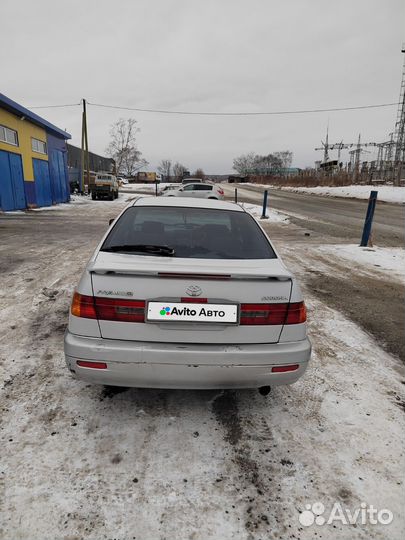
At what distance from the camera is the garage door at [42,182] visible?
1882 centimetres

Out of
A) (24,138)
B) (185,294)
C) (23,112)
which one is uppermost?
(23,112)

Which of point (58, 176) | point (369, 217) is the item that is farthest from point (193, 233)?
point (58, 176)

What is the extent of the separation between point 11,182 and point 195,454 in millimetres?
17520

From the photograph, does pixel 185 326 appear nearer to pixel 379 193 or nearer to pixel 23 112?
pixel 23 112

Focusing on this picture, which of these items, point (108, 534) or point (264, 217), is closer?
point (108, 534)

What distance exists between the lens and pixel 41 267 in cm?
628

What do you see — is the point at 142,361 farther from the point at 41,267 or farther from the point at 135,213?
the point at 41,267

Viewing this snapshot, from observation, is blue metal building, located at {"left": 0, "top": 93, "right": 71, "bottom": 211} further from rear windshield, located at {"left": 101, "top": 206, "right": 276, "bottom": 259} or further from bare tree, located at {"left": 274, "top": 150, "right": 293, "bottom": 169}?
bare tree, located at {"left": 274, "top": 150, "right": 293, "bottom": 169}

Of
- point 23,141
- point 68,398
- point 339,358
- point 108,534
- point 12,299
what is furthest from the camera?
point 23,141

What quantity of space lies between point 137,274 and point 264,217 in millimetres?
13565

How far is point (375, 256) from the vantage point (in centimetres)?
787

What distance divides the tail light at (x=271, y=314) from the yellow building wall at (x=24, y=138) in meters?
16.8

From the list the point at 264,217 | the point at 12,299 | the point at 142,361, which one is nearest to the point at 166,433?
the point at 142,361

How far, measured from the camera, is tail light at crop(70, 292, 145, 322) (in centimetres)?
207
